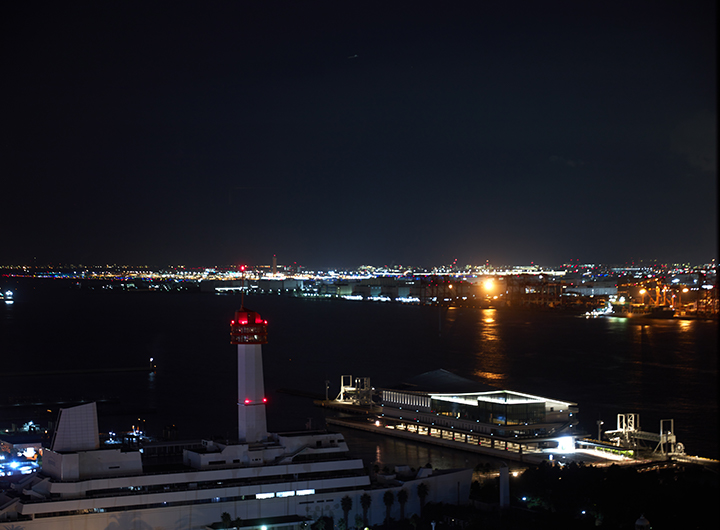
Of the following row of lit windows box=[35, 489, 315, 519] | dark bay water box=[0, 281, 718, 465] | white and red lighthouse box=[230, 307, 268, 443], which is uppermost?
white and red lighthouse box=[230, 307, 268, 443]

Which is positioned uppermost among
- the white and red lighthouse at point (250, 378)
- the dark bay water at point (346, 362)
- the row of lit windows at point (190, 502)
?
the white and red lighthouse at point (250, 378)

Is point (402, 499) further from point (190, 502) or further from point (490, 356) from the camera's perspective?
point (490, 356)

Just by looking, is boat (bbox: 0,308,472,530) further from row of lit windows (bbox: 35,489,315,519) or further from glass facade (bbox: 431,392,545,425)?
glass facade (bbox: 431,392,545,425)

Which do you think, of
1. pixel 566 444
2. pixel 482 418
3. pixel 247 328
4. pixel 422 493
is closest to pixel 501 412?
pixel 482 418

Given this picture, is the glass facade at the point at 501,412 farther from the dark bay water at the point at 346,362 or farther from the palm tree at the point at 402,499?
the palm tree at the point at 402,499

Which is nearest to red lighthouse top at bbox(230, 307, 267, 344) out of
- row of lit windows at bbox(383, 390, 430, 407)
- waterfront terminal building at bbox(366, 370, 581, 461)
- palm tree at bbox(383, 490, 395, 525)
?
palm tree at bbox(383, 490, 395, 525)

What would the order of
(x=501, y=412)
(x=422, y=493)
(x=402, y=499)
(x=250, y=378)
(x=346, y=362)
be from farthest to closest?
(x=346, y=362)
(x=501, y=412)
(x=250, y=378)
(x=422, y=493)
(x=402, y=499)

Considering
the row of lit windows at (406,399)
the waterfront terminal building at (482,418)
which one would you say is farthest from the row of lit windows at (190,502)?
the row of lit windows at (406,399)
